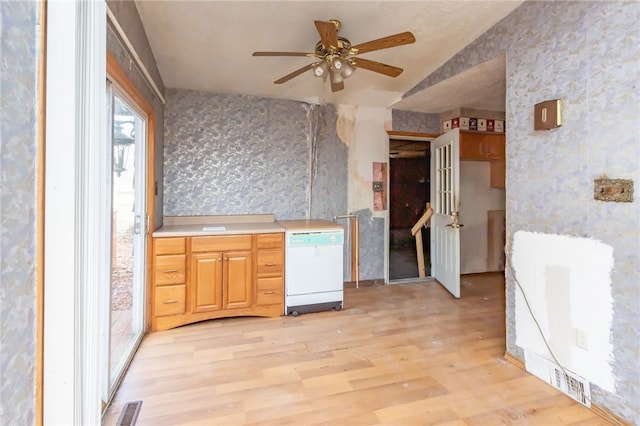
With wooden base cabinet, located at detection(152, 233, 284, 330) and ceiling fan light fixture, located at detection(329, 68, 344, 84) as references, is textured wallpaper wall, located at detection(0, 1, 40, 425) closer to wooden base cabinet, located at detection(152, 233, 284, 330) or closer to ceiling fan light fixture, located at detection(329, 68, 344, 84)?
ceiling fan light fixture, located at detection(329, 68, 344, 84)

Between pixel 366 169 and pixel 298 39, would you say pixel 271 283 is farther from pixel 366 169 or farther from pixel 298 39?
pixel 298 39

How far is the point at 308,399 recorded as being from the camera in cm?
183

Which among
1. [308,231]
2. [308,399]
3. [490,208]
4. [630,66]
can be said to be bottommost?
[308,399]

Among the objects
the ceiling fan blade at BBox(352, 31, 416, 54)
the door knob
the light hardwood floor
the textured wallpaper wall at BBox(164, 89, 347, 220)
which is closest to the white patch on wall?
the light hardwood floor

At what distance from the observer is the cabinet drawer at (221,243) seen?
2.86m

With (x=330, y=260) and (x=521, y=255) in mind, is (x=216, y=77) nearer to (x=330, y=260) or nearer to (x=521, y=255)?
(x=330, y=260)

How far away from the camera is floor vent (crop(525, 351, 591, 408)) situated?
70.5 inches

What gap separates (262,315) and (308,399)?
52.8 inches

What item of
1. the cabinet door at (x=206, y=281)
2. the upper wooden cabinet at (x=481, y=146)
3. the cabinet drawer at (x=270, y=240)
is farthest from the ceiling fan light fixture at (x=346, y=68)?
the upper wooden cabinet at (x=481, y=146)

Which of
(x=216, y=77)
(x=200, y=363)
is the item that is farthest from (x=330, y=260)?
(x=216, y=77)

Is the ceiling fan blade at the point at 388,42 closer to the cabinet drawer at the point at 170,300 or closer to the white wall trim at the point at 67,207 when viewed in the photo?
the white wall trim at the point at 67,207

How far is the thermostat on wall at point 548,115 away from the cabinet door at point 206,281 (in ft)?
9.04

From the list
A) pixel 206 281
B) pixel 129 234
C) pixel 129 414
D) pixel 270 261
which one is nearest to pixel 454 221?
pixel 270 261

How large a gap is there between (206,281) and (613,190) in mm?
3019
